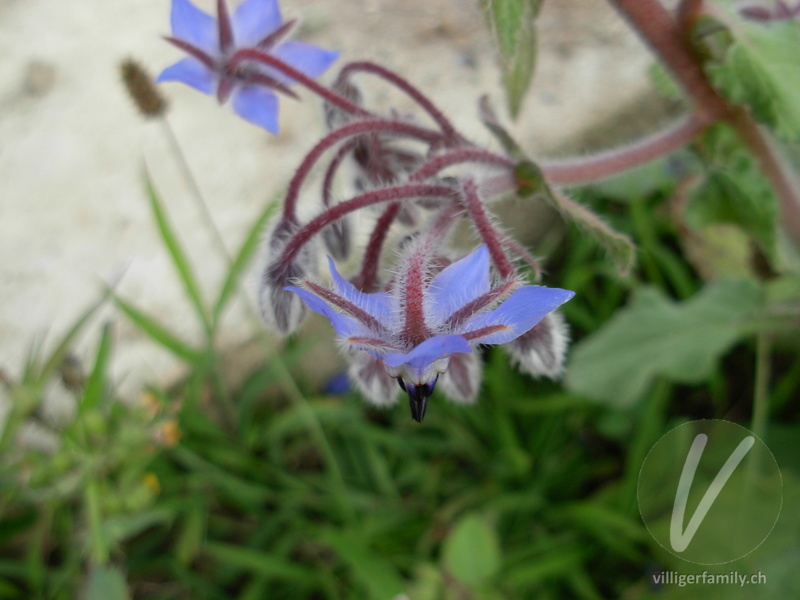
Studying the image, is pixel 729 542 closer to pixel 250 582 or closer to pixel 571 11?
pixel 250 582

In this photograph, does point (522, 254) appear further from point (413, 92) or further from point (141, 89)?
point (141, 89)

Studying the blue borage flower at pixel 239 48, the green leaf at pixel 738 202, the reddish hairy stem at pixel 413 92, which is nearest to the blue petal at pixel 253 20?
the blue borage flower at pixel 239 48

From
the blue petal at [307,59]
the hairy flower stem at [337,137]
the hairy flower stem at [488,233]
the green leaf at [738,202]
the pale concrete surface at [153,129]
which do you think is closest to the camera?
the hairy flower stem at [488,233]

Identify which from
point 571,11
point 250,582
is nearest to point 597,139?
point 571,11

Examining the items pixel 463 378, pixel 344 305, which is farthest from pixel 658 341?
pixel 344 305

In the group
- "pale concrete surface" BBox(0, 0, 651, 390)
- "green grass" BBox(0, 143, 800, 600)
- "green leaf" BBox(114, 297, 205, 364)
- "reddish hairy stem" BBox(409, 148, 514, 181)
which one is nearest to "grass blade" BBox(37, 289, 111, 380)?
"green grass" BBox(0, 143, 800, 600)

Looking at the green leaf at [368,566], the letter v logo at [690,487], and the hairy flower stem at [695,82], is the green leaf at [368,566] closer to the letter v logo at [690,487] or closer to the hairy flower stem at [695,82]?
the letter v logo at [690,487]
